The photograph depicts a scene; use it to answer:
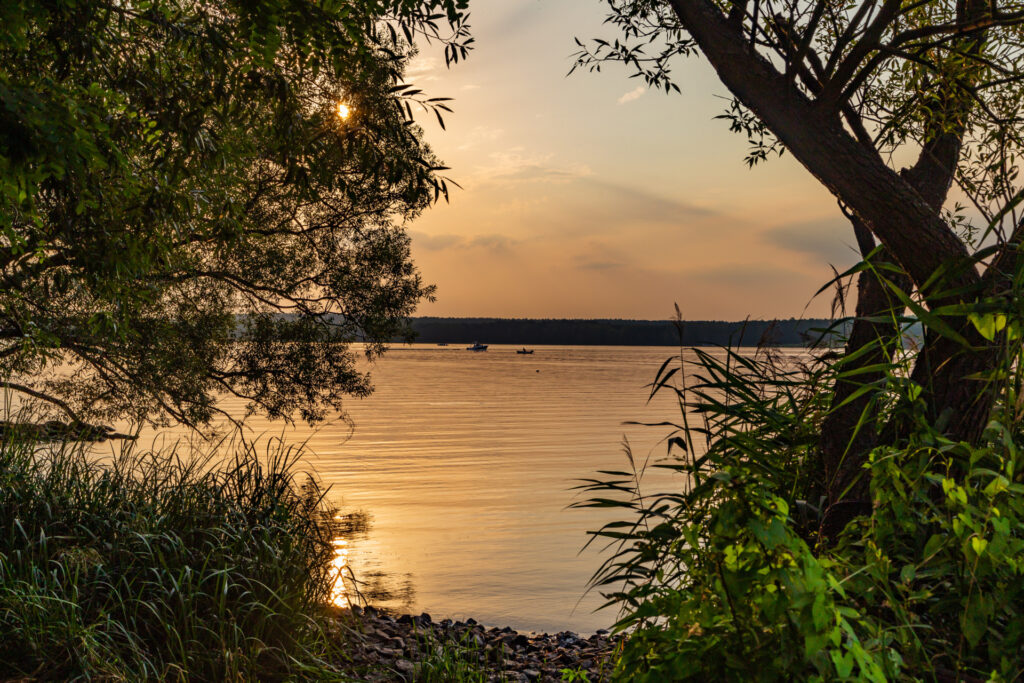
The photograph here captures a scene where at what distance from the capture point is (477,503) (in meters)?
14.1

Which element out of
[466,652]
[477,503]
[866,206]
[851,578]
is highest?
[866,206]

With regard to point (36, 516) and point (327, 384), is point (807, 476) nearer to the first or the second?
point (36, 516)

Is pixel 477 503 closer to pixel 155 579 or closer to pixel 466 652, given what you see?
pixel 466 652

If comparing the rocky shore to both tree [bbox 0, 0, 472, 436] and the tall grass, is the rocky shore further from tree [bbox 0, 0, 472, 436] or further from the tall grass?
tree [bbox 0, 0, 472, 436]

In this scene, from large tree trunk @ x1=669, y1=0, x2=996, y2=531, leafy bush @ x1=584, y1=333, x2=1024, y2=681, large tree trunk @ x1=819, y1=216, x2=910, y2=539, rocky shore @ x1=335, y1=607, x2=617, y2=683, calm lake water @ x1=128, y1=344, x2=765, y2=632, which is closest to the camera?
leafy bush @ x1=584, y1=333, x2=1024, y2=681

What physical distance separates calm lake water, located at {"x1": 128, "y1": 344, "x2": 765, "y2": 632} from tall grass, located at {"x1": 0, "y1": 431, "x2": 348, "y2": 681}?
269cm

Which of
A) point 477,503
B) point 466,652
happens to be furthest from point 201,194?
point 477,503

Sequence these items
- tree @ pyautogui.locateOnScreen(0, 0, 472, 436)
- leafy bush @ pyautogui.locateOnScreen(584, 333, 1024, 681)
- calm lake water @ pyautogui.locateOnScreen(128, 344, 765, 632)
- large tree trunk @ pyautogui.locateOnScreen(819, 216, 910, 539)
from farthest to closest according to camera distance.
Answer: calm lake water @ pyautogui.locateOnScreen(128, 344, 765, 632) < tree @ pyautogui.locateOnScreen(0, 0, 472, 436) < large tree trunk @ pyautogui.locateOnScreen(819, 216, 910, 539) < leafy bush @ pyautogui.locateOnScreen(584, 333, 1024, 681)

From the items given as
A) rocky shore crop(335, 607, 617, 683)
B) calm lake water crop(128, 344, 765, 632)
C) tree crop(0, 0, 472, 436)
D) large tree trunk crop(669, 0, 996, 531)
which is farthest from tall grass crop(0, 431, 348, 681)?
large tree trunk crop(669, 0, 996, 531)

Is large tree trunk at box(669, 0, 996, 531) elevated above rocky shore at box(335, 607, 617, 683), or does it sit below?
above

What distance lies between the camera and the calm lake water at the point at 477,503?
899 centimetres

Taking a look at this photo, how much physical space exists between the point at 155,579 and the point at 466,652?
2398 mm

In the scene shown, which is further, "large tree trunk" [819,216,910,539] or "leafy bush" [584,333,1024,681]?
"large tree trunk" [819,216,910,539]

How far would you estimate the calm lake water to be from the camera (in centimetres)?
899
